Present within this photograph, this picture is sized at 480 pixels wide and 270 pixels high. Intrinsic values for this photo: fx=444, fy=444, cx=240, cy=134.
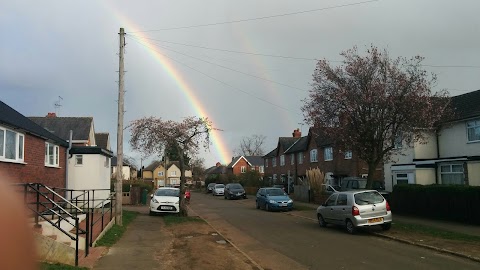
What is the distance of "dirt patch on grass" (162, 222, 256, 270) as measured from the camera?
34.4ft

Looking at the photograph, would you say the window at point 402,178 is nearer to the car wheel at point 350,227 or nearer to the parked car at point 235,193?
the car wheel at point 350,227

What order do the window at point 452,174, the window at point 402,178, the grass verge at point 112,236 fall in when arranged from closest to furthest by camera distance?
1. the grass verge at point 112,236
2. the window at point 452,174
3. the window at point 402,178

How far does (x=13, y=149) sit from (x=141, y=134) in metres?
9.28

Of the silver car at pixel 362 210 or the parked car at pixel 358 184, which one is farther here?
the parked car at pixel 358 184

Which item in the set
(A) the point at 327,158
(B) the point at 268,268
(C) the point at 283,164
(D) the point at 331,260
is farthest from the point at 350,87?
(C) the point at 283,164

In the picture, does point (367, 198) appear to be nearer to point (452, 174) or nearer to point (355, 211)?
point (355, 211)

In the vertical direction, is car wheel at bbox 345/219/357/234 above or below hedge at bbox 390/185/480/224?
below

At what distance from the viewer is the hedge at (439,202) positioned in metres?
18.8

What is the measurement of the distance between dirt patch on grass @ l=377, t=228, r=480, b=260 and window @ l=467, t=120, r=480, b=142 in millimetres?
11654

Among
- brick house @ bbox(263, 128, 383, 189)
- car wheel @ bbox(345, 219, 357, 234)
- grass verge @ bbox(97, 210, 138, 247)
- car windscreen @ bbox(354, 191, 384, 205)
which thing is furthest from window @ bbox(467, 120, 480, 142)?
grass verge @ bbox(97, 210, 138, 247)

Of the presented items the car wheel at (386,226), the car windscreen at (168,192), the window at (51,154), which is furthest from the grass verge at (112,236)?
the car wheel at (386,226)

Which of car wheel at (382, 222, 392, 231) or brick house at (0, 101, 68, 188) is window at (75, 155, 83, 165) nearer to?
brick house at (0, 101, 68, 188)

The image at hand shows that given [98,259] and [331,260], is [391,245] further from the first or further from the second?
[98,259]

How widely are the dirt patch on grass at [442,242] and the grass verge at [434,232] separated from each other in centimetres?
37
